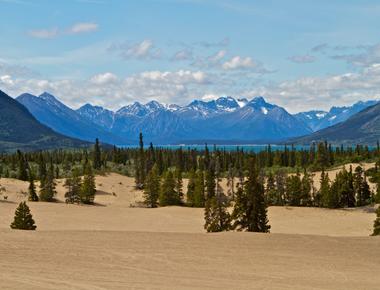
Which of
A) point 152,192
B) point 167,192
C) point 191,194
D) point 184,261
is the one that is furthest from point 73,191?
point 184,261

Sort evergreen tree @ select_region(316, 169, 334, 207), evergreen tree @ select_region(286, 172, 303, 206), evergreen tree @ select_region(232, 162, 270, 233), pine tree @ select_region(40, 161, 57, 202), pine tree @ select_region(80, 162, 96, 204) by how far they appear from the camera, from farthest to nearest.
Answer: pine tree @ select_region(80, 162, 96, 204), pine tree @ select_region(40, 161, 57, 202), evergreen tree @ select_region(286, 172, 303, 206), evergreen tree @ select_region(316, 169, 334, 207), evergreen tree @ select_region(232, 162, 270, 233)

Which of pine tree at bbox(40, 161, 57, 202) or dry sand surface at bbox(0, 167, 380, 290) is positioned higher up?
pine tree at bbox(40, 161, 57, 202)

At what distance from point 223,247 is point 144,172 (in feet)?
313

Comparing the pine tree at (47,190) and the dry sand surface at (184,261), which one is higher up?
the pine tree at (47,190)

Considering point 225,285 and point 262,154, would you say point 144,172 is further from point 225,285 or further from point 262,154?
point 225,285

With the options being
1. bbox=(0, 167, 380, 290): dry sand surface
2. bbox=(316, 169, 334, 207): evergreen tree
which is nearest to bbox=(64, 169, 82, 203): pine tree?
bbox=(316, 169, 334, 207): evergreen tree

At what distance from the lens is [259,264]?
26.2 metres

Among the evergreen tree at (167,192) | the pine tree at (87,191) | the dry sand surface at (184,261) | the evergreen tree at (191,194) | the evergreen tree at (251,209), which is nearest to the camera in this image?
the dry sand surface at (184,261)

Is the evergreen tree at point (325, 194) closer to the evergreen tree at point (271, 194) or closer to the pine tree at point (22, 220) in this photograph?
the evergreen tree at point (271, 194)

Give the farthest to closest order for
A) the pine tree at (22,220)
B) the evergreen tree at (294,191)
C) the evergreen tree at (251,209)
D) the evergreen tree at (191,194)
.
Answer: the evergreen tree at (191,194) → the evergreen tree at (294,191) → the evergreen tree at (251,209) → the pine tree at (22,220)

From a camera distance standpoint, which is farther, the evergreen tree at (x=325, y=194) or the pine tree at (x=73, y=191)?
the pine tree at (x=73, y=191)

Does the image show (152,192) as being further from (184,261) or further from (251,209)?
(184,261)

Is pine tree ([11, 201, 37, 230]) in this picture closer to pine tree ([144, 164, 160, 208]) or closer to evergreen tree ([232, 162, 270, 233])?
evergreen tree ([232, 162, 270, 233])

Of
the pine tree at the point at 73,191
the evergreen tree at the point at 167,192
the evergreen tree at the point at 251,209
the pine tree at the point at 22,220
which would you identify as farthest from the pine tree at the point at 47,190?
the evergreen tree at the point at 251,209
